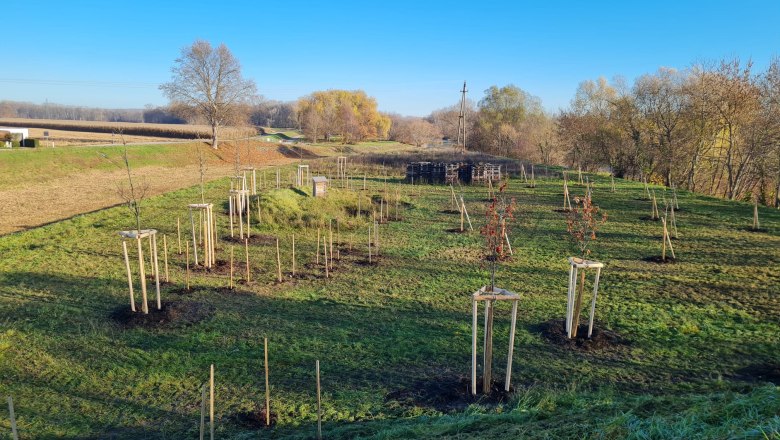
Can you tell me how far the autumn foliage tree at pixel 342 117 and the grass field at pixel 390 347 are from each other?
5614 cm

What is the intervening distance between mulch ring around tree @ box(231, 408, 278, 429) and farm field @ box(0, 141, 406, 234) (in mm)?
6703

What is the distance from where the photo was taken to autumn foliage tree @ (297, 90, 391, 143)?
70750 mm

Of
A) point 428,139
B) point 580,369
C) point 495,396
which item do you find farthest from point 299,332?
point 428,139

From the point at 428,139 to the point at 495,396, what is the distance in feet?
268

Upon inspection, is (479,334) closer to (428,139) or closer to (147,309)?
Answer: (147,309)

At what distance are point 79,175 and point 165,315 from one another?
25066mm

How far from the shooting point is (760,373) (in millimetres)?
6633

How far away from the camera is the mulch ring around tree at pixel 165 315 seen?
8000 millimetres

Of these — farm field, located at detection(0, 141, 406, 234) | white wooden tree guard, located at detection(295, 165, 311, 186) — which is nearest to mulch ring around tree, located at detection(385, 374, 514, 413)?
farm field, located at detection(0, 141, 406, 234)

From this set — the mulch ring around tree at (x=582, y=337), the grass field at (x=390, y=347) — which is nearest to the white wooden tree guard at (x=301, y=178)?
the grass field at (x=390, y=347)

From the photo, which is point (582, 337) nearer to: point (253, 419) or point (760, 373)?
point (760, 373)

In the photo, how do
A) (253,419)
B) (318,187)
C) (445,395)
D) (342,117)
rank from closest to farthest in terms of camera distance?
(253,419), (445,395), (318,187), (342,117)

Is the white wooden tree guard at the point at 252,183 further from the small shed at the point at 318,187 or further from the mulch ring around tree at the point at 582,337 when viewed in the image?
the mulch ring around tree at the point at 582,337

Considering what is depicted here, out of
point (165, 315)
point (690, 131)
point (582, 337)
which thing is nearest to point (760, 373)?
point (582, 337)
